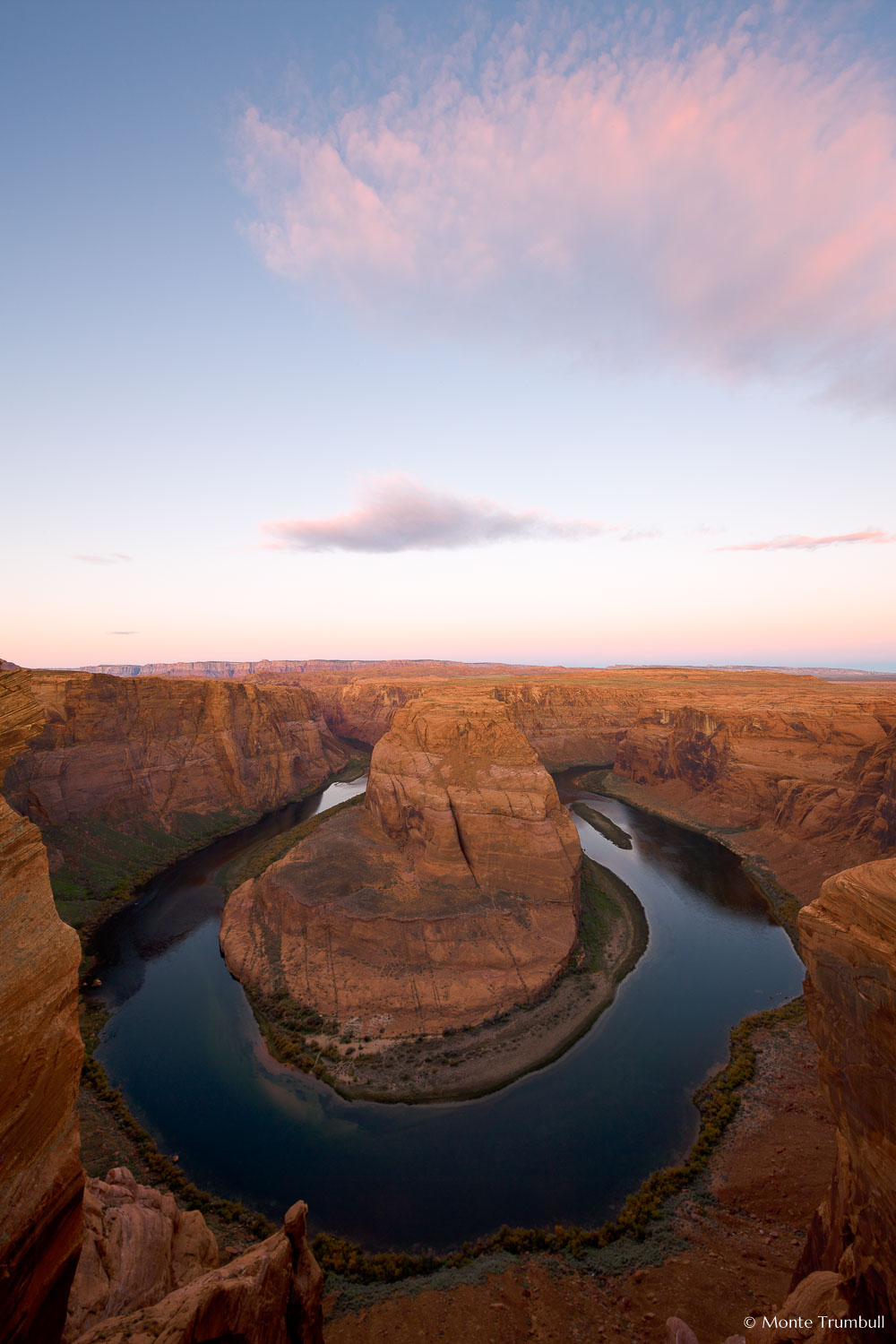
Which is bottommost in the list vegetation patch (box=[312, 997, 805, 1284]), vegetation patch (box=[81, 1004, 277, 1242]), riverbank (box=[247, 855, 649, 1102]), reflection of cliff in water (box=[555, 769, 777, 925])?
reflection of cliff in water (box=[555, 769, 777, 925])

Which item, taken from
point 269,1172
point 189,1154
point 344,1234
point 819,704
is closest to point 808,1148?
point 344,1234

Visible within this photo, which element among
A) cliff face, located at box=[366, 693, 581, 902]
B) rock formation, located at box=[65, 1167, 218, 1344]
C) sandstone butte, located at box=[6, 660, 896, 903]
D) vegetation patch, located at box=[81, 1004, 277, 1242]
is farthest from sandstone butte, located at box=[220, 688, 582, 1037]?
rock formation, located at box=[65, 1167, 218, 1344]

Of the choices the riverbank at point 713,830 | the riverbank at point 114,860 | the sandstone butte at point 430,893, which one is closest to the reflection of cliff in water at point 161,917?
the riverbank at point 114,860

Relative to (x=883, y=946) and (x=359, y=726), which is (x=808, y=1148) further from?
(x=359, y=726)

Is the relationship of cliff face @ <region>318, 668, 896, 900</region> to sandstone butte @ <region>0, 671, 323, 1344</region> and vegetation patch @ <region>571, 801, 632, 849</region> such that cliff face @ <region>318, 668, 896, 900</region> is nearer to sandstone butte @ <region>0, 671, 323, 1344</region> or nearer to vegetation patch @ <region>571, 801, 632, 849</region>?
vegetation patch @ <region>571, 801, 632, 849</region>

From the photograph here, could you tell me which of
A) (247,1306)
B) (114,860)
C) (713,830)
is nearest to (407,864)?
(247,1306)
